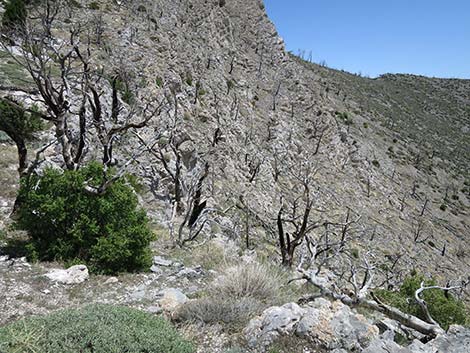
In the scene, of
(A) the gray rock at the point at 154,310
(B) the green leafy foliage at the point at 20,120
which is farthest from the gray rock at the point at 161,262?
(B) the green leafy foliage at the point at 20,120

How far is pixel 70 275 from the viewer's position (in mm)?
6945

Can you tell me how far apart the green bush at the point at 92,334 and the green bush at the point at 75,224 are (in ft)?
9.24

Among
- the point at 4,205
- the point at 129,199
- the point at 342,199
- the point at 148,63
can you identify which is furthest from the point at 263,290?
the point at 342,199

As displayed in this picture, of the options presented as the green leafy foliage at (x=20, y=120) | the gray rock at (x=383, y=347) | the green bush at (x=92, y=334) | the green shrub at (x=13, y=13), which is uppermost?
the green shrub at (x=13, y=13)

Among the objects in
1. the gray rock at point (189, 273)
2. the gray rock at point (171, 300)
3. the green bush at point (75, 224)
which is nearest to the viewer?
the gray rock at point (171, 300)

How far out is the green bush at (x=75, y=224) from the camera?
7.41 meters

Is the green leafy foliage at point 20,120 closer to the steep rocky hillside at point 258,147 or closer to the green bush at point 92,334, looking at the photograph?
the steep rocky hillside at point 258,147

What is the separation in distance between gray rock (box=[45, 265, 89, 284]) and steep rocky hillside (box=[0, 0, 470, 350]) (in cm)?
39

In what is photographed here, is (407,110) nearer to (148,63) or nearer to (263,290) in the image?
(148,63)

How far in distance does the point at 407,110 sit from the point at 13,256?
8018cm

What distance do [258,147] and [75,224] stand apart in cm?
2759

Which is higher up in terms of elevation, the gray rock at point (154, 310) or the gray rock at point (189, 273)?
the gray rock at point (154, 310)

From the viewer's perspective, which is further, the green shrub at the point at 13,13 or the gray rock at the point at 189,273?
the green shrub at the point at 13,13

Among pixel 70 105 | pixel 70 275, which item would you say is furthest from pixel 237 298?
pixel 70 105
